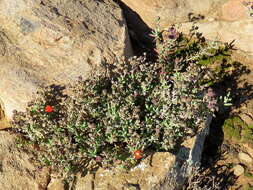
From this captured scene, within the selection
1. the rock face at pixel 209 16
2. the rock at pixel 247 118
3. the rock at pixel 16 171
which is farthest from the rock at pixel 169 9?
the rock at pixel 16 171

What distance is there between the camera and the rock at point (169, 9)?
28.6ft

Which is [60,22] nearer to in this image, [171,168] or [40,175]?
[40,175]

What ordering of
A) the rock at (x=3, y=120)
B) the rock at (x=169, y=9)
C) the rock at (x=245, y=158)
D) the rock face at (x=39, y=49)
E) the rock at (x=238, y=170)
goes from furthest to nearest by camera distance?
the rock at (x=169, y=9) → the rock at (x=245, y=158) → the rock at (x=238, y=170) → the rock at (x=3, y=120) → the rock face at (x=39, y=49)

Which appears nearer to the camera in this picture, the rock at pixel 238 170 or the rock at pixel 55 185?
the rock at pixel 55 185

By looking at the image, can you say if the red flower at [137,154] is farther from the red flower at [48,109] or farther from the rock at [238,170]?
the rock at [238,170]

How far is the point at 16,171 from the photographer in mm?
6449

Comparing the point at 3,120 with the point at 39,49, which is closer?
the point at 39,49

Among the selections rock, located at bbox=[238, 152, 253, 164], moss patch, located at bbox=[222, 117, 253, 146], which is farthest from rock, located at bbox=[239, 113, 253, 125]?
rock, located at bbox=[238, 152, 253, 164]

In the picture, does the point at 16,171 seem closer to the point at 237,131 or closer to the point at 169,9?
the point at 237,131

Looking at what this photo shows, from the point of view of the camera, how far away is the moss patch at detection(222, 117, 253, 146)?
26.4 ft

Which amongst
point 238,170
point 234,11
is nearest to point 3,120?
point 238,170

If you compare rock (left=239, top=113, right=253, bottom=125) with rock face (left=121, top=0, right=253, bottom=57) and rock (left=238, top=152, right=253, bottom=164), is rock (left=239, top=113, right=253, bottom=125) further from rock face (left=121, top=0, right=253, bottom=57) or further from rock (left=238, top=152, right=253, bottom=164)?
rock face (left=121, top=0, right=253, bottom=57)

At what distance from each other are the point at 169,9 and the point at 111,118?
148 inches

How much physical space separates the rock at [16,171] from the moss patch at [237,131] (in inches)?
170
